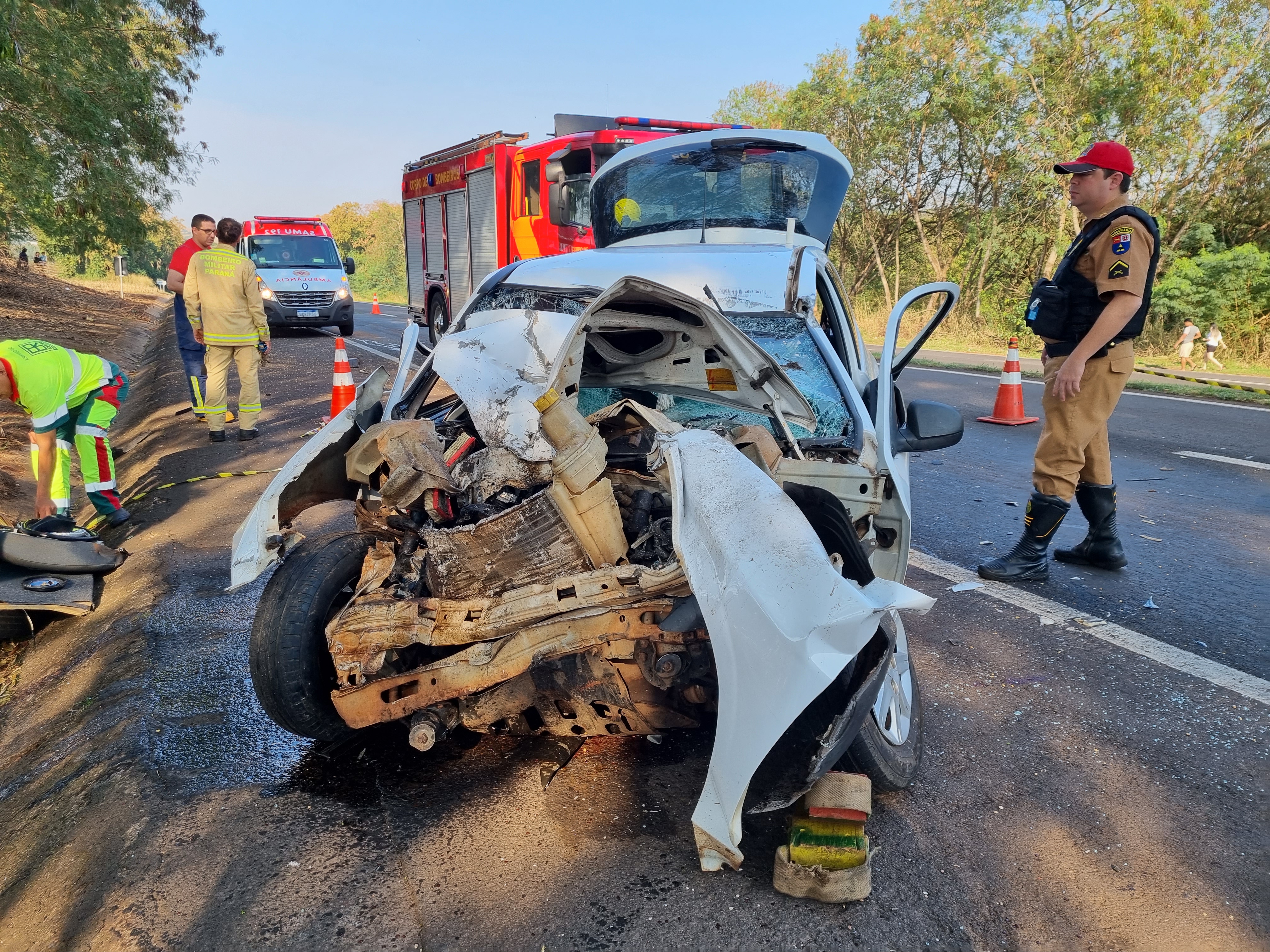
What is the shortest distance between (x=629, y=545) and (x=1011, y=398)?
7.17m

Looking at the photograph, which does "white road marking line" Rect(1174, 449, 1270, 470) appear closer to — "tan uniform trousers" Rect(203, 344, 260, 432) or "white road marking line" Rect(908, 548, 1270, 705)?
"white road marking line" Rect(908, 548, 1270, 705)

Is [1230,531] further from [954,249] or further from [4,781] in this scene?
[954,249]

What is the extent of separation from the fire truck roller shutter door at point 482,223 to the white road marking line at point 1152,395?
6.33m

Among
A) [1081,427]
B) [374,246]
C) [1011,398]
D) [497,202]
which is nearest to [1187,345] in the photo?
[1011,398]

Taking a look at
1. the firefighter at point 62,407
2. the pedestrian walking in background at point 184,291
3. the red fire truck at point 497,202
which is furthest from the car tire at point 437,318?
the firefighter at point 62,407

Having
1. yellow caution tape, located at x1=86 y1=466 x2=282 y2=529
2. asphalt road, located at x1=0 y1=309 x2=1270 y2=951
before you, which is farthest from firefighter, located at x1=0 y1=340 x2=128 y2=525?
asphalt road, located at x1=0 y1=309 x2=1270 y2=951

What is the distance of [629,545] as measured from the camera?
8.01 ft

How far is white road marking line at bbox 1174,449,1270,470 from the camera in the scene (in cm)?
639

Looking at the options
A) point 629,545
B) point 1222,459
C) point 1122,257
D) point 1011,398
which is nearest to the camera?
point 629,545

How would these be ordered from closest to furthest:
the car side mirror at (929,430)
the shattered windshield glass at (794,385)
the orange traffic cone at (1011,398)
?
the shattered windshield glass at (794,385) → the car side mirror at (929,430) → the orange traffic cone at (1011,398)

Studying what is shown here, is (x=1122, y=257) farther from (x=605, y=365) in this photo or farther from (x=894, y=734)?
(x=894, y=734)

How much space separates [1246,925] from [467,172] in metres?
12.9

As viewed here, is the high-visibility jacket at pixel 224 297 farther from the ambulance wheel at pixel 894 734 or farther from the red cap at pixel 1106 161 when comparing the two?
the ambulance wheel at pixel 894 734

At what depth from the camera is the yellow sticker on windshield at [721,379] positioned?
3.10 m
